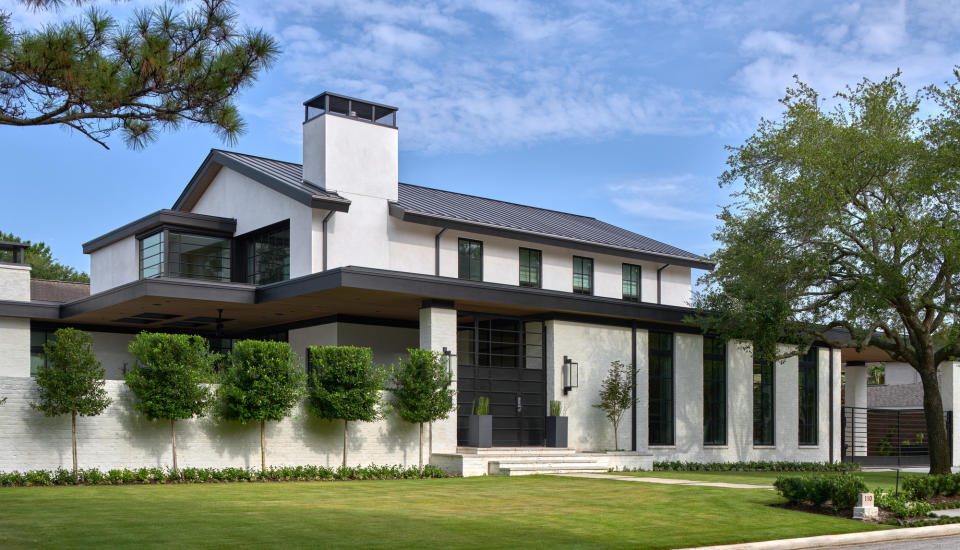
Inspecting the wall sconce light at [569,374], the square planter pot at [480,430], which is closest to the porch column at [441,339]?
the square planter pot at [480,430]

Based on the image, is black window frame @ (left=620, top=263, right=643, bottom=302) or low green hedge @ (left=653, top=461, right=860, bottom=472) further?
black window frame @ (left=620, top=263, right=643, bottom=302)

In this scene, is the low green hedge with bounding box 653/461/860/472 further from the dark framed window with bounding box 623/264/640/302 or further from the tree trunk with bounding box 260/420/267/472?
the tree trunk with bounding box 260/420/267/472

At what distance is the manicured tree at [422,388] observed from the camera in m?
22.8

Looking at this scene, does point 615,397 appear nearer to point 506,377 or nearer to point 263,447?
point 506,377

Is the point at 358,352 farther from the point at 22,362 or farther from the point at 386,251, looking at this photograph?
the point at 22,362

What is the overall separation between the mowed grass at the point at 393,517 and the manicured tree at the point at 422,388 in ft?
13.3

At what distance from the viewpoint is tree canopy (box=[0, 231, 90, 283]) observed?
216 ft

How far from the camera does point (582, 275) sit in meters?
32.3

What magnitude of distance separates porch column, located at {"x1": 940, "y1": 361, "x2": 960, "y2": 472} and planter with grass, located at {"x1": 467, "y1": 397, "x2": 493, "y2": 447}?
74.9ft

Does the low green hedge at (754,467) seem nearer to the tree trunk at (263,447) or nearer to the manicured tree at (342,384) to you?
the manicured tree at (342,384)

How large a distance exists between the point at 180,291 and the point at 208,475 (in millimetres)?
6014

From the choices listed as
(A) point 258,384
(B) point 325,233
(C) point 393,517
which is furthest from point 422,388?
(C) point 393,517

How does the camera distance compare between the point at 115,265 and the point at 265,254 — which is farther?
the point at 115,265

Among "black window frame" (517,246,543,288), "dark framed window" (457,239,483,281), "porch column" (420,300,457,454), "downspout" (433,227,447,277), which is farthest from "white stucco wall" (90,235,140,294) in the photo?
"black window frame" (517,246,543,288)
